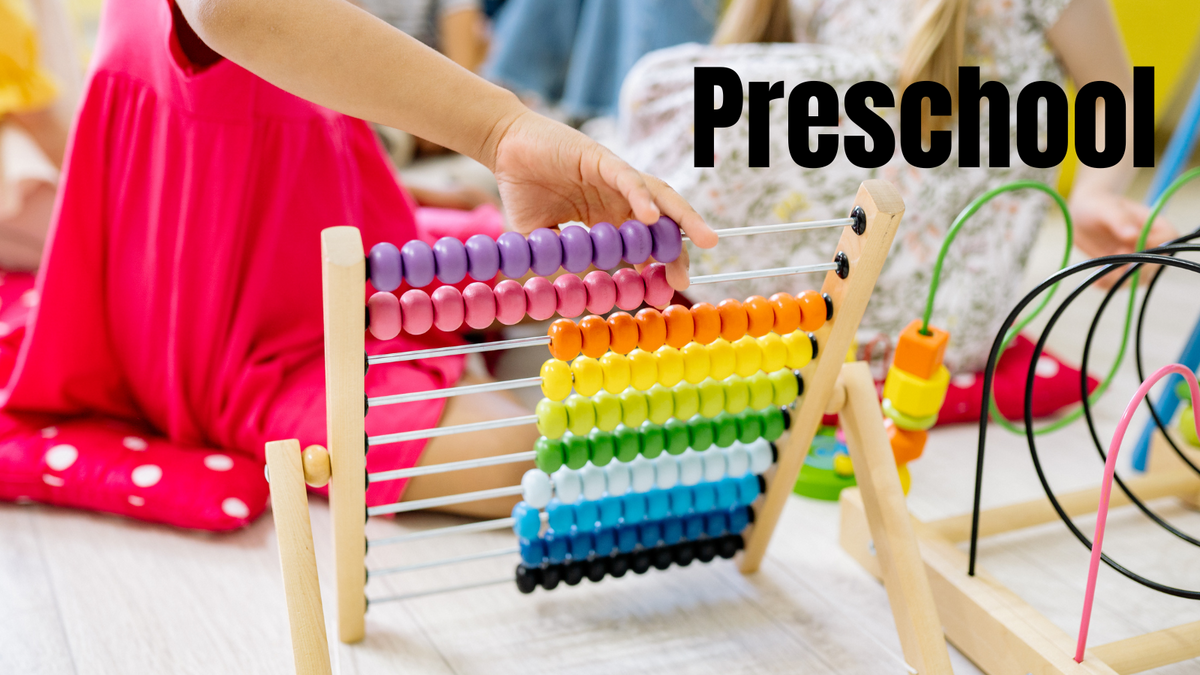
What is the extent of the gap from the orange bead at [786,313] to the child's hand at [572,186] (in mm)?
88

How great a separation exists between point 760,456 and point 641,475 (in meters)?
0.11

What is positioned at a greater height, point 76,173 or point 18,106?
point 18,106

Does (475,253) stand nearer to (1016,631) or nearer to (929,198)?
(1016,631)

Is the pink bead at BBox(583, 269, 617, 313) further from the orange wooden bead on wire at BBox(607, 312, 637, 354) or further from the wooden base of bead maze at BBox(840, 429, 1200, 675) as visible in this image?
the wooden base of bead maze at BBox(840, 429, 1200, 675)

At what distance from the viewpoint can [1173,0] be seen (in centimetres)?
235

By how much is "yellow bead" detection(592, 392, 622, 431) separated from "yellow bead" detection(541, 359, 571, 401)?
41 millimetres

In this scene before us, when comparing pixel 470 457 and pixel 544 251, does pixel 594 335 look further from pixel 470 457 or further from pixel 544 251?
pixel 470 457

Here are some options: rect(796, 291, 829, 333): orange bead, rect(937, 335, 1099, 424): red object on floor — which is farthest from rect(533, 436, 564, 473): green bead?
rect(937, 335, 1099, 424): red object on floor

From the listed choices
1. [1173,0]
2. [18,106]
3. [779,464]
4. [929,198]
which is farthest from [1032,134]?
[1173,0]

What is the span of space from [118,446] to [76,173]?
29cm

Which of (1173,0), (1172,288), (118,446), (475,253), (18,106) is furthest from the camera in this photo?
(1173,0)

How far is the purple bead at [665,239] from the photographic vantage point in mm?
617

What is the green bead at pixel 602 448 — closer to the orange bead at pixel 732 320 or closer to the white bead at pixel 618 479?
the white bead at pixel 618 479

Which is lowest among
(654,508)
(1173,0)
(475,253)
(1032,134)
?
→ (654,508)
